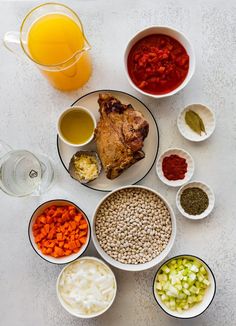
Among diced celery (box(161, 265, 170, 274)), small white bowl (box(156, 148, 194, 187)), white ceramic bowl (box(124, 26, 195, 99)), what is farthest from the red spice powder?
diced celery (box(161, 265, 170, 274))

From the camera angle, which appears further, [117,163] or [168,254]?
[168,254]

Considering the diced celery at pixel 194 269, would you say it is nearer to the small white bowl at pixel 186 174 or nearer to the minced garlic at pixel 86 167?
the small white bowl at pixel 186 174

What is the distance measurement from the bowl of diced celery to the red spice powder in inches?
17.0

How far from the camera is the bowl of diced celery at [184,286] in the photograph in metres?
2.32

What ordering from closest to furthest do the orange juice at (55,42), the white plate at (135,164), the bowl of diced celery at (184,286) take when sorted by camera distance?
the orange juice at (55,42) < the bowl of diced celery at (184,286) < the white plate at (135,164)

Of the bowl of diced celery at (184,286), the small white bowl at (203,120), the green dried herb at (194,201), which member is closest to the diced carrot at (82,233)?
the bowl of diced celery at (184,286)

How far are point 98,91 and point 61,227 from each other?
762 mm

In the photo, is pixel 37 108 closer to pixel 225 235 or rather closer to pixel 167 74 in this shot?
pixel 167 74

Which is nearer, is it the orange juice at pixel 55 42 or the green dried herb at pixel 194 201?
the orange juice at pixel 55 42

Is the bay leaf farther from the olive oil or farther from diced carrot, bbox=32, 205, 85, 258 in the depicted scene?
diced carrot, bbox=32, 205, 85, 258

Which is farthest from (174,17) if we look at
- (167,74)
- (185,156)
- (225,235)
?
(225,235)

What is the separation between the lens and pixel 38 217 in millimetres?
2406

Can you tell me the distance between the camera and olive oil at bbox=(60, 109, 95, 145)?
238cm

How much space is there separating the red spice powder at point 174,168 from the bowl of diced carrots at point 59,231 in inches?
20.1
